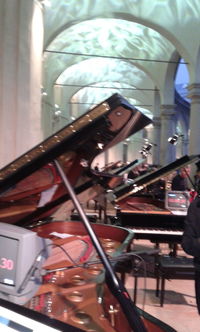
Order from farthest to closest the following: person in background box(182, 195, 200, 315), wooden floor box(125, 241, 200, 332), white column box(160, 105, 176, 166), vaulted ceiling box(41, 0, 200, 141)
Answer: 1. white column box(160, 105, 176, 166)
2. vaulted ceiling box(41, 0, 200, 141)
3. wooden floor box(125, 241, 200, 332)
4. person in background box(182, 195, 200, 315)

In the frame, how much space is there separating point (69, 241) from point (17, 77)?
6.97 m

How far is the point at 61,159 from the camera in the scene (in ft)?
8.20

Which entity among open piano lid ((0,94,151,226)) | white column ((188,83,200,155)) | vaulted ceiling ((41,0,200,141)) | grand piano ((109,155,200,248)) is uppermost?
vaulted ceiling ((41,0,200,141))

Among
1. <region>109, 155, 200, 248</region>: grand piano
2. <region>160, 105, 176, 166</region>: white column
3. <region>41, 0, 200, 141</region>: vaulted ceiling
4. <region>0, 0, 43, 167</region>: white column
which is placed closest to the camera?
<region>109, 155, 200, 248</region>: grand piano

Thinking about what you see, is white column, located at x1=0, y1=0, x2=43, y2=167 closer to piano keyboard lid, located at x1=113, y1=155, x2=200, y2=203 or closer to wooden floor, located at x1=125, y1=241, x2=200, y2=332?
piano keyboard lid, located at x1=113, y1=155, x2=200, y2=203

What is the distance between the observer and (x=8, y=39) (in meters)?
9.36

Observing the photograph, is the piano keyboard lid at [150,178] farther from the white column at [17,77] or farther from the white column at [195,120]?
the white column at [195,120]

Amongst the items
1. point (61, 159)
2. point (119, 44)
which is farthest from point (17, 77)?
point (119, 44)

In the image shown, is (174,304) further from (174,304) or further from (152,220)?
(152,220)

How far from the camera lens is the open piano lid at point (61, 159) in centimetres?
197

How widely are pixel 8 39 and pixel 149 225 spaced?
648 cm

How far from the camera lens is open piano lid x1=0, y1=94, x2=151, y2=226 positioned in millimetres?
1966

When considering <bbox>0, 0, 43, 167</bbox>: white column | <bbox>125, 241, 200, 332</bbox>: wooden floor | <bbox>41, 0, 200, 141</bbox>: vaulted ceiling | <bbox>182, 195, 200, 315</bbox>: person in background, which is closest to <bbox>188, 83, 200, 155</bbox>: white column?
<bbox>41, 0, 200, 141</bbox>: vaulted ceiling

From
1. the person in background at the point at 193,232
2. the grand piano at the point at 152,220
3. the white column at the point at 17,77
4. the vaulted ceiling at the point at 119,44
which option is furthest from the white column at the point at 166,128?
the person in background at the point at 193,232
